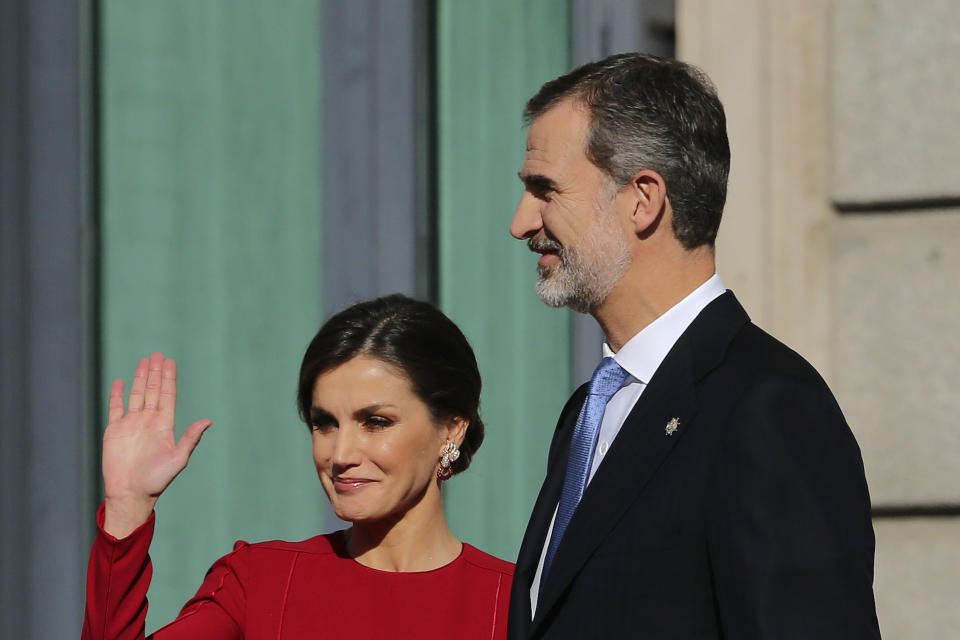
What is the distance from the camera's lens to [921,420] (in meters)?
4.26

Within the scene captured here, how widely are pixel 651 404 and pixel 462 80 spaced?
2.79m

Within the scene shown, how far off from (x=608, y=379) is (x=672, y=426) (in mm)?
294

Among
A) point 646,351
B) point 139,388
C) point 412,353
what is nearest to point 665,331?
point 646,351

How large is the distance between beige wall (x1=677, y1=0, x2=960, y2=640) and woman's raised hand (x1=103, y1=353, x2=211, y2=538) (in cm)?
233

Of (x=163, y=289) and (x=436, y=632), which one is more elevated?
(x=163, y=289)

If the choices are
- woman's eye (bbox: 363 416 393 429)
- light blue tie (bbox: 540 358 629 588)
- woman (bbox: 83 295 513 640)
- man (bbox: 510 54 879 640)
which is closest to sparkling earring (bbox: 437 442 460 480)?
woman (bbox: 83 295 513 640)

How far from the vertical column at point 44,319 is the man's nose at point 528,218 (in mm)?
2218

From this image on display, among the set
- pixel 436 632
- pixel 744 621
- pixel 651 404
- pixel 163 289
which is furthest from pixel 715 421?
pixel 163 289

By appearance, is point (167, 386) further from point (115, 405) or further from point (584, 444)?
point (584, 444)

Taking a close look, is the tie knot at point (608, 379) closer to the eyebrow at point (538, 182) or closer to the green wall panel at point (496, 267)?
the eyebrow at point (538, 182)

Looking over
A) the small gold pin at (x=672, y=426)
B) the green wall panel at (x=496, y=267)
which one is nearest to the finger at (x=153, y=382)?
the small gold pin at (x=672, y=426)

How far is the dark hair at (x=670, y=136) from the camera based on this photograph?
8.04 ft

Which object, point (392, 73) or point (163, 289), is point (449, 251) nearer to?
point (392, 73)

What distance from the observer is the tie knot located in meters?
2.52
